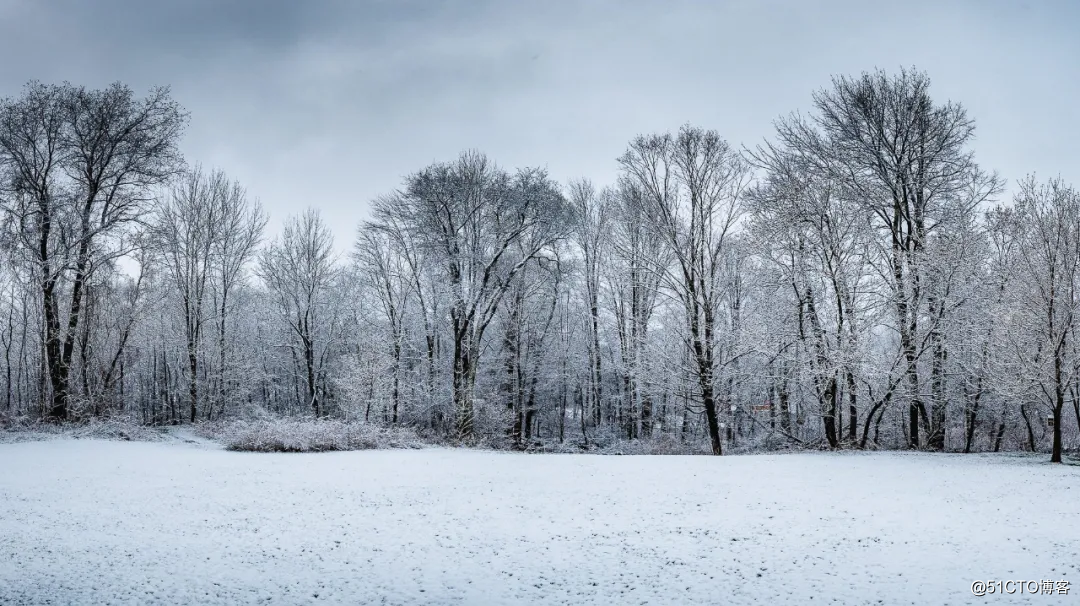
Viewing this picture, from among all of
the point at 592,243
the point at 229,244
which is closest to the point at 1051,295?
the point at 592,243

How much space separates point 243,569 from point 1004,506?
9.02 metres

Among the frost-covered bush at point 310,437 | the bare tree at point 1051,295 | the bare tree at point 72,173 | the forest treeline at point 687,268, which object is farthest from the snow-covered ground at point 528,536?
the bare tree at point 72,173

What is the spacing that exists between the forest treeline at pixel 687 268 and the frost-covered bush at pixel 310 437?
322 cm

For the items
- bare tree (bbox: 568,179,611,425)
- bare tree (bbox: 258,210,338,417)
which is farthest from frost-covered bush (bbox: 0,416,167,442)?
bare tree (bbox: 568,179,611,425)

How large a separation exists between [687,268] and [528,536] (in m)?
11.5

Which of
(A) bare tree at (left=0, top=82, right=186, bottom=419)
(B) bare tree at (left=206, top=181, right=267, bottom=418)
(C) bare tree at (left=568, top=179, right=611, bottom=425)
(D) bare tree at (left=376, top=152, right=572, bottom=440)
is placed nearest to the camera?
(A) bare tree at (left=0, top=82, right=186, bottom=419)

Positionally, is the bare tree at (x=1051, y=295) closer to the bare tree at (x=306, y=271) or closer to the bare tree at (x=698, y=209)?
the bare tree at (x=698, y=209)

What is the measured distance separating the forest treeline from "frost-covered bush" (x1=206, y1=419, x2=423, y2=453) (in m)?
3.22

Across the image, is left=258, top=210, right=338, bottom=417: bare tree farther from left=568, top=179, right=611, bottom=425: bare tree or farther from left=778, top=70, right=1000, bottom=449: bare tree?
left=778, top=70, right=1000, bottom=449: bare tree

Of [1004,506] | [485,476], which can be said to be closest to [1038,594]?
[1004,506]

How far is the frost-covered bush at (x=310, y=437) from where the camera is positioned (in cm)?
1482

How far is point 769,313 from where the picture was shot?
17.3 meters

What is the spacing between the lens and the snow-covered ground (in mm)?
4832

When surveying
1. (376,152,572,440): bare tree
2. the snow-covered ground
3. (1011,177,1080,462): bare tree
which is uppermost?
(376,152,572,440): bare tree
